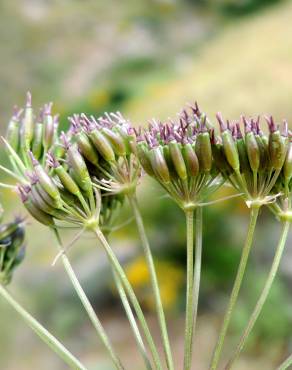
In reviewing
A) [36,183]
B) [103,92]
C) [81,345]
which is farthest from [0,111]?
[36,183]

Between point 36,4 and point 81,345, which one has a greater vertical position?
point 36,4

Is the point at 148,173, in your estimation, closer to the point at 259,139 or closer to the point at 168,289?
the point at 259,139

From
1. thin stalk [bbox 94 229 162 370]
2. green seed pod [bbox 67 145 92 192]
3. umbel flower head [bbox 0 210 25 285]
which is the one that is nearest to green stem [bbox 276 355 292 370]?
thin stalk [bbox 94 229 162 370]

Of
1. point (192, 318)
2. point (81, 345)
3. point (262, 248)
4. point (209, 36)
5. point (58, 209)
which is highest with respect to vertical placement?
point (209, 36)

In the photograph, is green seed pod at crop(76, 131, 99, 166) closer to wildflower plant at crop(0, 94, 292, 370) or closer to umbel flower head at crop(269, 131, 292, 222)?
wildflower plant at crop(0, 94, 292, 370)

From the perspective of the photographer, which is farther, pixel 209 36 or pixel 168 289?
pixel 209 36

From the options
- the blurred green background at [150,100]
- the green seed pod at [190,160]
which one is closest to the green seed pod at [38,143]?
the blurred green background at [150,100]
